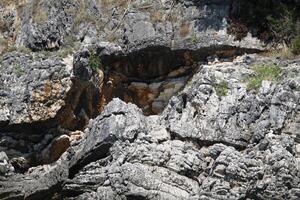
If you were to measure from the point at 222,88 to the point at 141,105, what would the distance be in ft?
12.4

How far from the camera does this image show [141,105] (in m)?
22.8

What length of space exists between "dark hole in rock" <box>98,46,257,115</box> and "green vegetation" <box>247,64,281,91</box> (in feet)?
6.62

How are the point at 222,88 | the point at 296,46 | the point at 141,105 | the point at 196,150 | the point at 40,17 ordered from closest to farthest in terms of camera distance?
the point at 196,150
the point at 222,88
the point at 296,46
the point at 141,105
the point at 40,17

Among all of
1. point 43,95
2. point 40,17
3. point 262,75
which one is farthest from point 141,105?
point 40,17

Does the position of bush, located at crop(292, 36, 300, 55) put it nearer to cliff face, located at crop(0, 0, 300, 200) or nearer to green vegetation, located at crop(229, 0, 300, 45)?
green vegetation, located at crop(229, 0, 300, 45)

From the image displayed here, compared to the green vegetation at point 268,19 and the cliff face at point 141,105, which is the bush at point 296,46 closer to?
the green vegetation at point 268,19

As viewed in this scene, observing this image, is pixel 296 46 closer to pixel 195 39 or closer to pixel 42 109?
pixel 195 39

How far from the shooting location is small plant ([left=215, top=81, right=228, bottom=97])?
64.2ft

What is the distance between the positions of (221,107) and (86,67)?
200 inches

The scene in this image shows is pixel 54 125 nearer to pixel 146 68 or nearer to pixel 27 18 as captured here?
pixel 146 68

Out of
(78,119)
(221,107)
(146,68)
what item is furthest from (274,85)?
(78,119)

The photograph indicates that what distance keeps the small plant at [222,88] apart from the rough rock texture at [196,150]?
0.11 metres

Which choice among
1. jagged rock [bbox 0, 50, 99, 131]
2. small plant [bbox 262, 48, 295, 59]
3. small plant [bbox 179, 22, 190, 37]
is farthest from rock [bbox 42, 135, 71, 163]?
small plant [bbox 262, 48, 295, 59]

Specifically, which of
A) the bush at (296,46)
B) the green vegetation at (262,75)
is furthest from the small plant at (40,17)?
the bush at (296,46)
